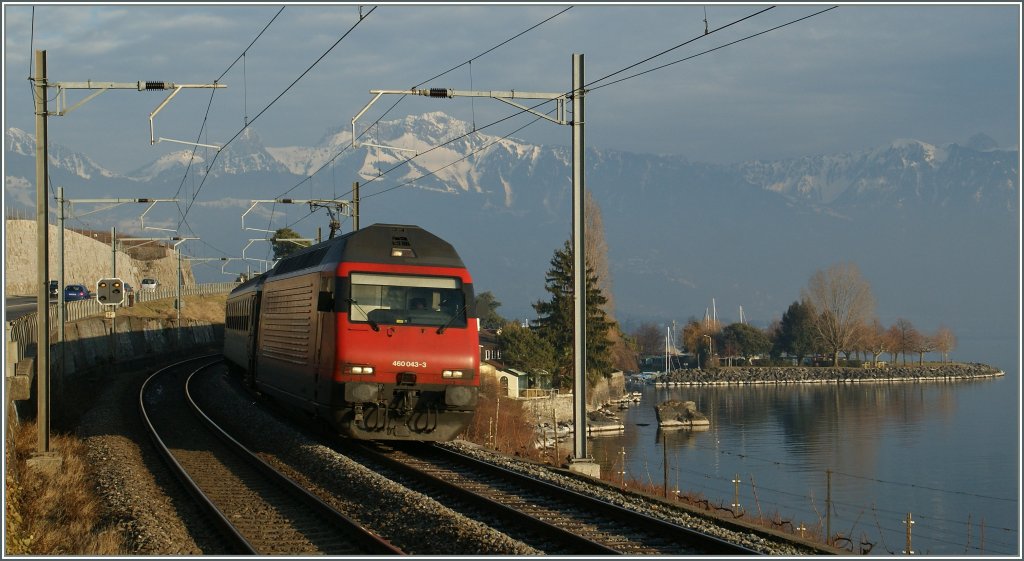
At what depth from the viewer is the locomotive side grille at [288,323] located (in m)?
23.3

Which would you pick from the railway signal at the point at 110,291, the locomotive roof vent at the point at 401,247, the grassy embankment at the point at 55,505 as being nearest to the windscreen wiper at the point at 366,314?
the locomotive roof vent at the point at 401,247

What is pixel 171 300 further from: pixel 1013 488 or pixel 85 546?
pixel 85 546

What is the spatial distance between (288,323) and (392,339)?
5299 millimetres

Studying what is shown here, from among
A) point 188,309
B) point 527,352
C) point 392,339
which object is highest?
point 188,309

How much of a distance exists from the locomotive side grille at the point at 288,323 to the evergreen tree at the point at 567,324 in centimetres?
7946

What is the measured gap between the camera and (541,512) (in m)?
15.5

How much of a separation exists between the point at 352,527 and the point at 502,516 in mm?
2181

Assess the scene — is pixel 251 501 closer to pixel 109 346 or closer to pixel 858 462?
pixel 109 346

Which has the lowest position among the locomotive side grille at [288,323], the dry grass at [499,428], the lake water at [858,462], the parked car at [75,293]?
the lake water at [858,462]

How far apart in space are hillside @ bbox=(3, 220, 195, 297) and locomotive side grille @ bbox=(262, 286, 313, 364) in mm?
69851

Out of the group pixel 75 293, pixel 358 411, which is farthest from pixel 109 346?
pixel 358 411

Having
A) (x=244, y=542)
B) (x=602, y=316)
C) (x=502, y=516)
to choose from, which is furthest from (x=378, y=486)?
(x=602, y=316)

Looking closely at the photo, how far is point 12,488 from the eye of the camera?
16.9 m

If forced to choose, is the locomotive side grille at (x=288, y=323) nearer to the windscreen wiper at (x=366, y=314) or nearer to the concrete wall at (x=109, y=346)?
the windscreen wiper at (x=366, y=314)
